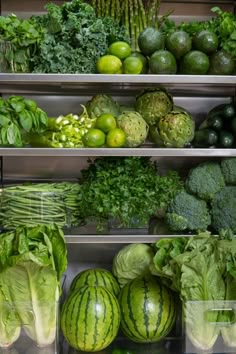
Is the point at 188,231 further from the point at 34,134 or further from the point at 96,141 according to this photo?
the point at 34,134

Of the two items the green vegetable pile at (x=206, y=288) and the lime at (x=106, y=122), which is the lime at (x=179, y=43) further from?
the green vegetable pile at (x=206, y=288)

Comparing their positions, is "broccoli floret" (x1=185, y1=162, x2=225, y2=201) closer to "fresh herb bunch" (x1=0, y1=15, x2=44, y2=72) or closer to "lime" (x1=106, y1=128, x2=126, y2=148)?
"lime" (x1=106, y1=128, x2=126, y2=148)

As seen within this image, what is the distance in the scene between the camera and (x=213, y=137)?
2.88 metres

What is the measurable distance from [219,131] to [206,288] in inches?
35.4

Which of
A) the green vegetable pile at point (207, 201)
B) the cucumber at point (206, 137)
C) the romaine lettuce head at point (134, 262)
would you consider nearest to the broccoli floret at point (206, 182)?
the green vegetable pile at point (207, 201)

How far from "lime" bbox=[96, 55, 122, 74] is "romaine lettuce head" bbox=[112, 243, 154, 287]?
870mm

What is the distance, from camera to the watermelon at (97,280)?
8.95 ft

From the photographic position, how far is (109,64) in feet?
8.83

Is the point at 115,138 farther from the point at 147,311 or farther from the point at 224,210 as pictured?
the point at 147,311

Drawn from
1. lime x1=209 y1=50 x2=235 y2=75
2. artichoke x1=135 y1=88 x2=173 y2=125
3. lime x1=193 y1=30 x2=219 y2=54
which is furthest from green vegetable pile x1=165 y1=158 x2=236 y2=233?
lime x1=193 y1=30 x2=219 y2=54

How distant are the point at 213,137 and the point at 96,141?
1.98 ft

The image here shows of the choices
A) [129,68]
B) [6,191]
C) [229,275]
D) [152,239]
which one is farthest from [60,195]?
[229,275]

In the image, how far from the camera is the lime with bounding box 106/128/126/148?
2.71 meters

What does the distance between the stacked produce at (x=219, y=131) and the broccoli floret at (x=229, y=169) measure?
9 centimetres
